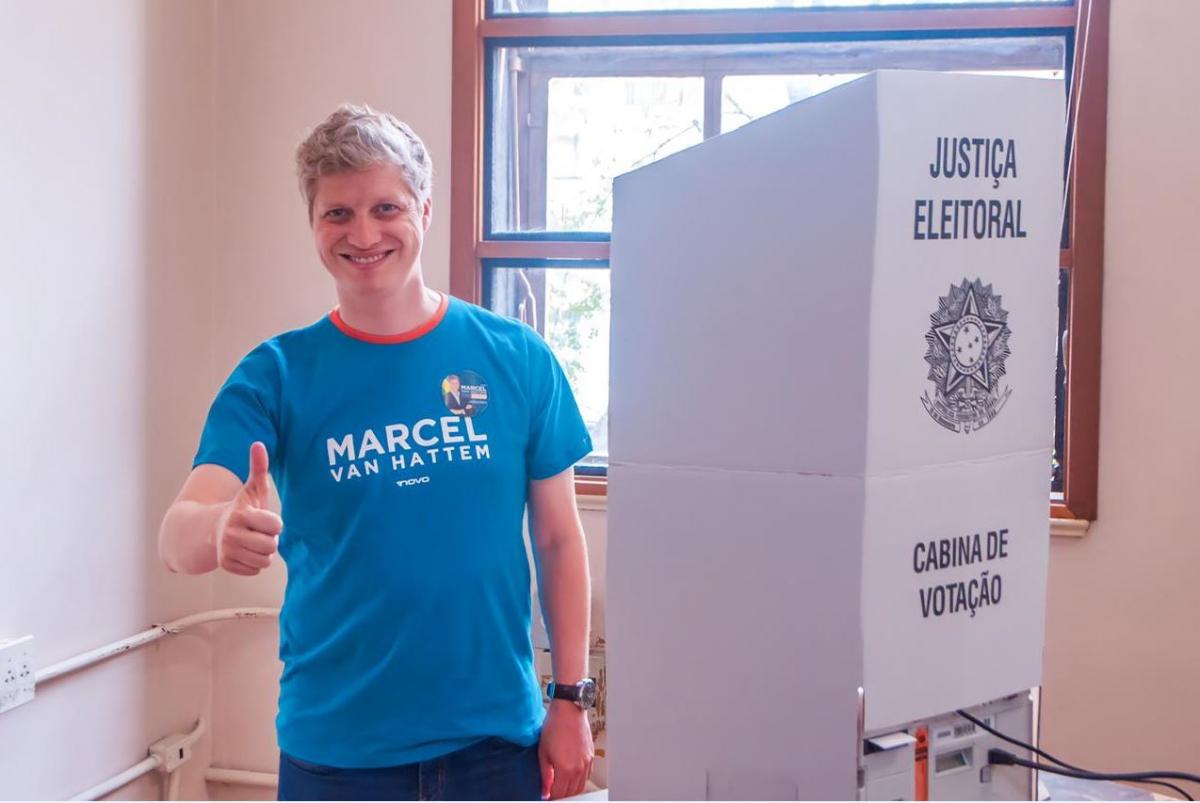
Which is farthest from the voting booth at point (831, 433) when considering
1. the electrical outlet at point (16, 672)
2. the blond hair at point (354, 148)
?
the electrical outlet at point (16, 672)

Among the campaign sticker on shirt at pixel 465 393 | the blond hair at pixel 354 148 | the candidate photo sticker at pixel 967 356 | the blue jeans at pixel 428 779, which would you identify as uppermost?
the blond hair at pixel 354 148

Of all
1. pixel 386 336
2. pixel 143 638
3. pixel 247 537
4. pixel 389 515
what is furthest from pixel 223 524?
pixel 143 638

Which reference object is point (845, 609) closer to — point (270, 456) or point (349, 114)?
point (270, 456)

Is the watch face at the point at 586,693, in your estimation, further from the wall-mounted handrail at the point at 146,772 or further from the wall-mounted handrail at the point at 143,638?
the wall-mounted handrail at the point at 146,772

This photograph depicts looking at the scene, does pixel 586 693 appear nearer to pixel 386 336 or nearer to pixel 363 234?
pixel 386 336

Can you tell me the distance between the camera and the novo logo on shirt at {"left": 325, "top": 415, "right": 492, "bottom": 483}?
4.10ft

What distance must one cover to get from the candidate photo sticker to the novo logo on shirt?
22.7 inches

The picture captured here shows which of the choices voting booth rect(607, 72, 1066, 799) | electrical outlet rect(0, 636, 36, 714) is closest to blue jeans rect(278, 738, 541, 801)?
voting booth rect(607, 72, 1066, 799)

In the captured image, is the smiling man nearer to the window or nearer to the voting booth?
the voting booth

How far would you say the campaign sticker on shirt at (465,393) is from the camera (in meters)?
1.29

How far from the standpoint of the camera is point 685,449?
998mm

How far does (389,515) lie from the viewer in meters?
1.24

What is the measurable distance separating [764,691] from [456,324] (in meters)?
0.64

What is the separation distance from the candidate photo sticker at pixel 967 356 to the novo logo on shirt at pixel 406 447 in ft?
1.90
